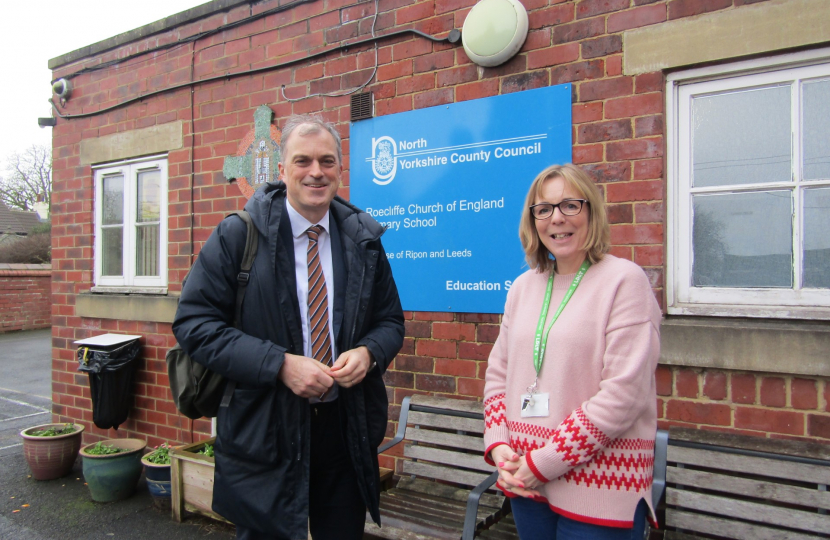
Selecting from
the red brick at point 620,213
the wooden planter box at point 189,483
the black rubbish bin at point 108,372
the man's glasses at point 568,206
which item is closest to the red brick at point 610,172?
the red brick at point 620,213

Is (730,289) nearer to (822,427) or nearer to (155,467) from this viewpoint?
(822,427)

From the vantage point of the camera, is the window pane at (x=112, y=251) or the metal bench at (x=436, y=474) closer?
the metal bench at (x=436, y=474)

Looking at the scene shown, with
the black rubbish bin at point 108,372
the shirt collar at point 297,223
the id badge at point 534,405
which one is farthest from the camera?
the black rubbish bin at point 108,372

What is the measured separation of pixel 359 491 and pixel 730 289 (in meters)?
2.00

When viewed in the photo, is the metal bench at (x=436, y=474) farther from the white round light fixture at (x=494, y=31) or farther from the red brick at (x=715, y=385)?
the white round light fixture at (x=494, y=31)

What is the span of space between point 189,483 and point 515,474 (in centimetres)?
287

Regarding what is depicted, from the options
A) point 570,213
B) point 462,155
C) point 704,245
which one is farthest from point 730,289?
point 462,155

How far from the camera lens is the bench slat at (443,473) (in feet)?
10.2

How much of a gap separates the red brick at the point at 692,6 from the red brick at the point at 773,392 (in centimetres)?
177

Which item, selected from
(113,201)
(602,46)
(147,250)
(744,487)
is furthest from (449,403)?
(113,201)

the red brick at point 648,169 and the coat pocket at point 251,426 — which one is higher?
the red brick at point 648,169

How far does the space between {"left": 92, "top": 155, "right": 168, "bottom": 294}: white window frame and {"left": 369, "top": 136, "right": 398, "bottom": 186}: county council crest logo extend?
213 cm

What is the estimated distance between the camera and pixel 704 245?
2.87 m

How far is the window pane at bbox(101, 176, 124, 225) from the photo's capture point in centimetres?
527
